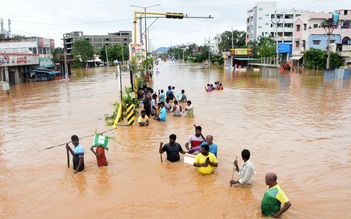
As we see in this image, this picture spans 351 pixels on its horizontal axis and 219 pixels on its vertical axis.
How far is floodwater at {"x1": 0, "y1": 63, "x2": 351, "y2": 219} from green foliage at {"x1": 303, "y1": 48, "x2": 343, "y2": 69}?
36.0 metres

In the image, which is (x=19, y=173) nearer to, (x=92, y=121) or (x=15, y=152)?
(x=15, y=152)

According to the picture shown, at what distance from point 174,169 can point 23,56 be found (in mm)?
40882

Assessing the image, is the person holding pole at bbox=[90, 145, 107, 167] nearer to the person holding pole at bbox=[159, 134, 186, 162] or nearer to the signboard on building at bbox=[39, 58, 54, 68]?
the person holding pole at bbox=[159, 134, 186, 162]

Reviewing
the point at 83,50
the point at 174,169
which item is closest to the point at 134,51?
the point at 174,169

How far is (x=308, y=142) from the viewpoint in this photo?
12.4 metres

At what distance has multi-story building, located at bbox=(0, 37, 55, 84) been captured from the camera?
40.1m

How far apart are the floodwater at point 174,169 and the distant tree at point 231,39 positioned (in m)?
79.6

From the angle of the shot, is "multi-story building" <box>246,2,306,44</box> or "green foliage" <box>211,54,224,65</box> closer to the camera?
"multi-story building" <box>246,2,306,44</box>

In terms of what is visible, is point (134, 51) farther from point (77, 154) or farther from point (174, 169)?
point (174, 169)

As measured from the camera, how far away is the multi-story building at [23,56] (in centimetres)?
4012

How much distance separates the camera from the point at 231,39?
96562mm

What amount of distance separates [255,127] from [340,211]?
809cm

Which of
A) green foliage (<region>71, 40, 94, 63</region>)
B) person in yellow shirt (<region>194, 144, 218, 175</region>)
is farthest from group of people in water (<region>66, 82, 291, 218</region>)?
green foliage (<region>71, 40, 94, 63</region>)

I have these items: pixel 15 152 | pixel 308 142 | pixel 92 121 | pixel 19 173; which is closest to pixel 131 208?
pixel 19 173
